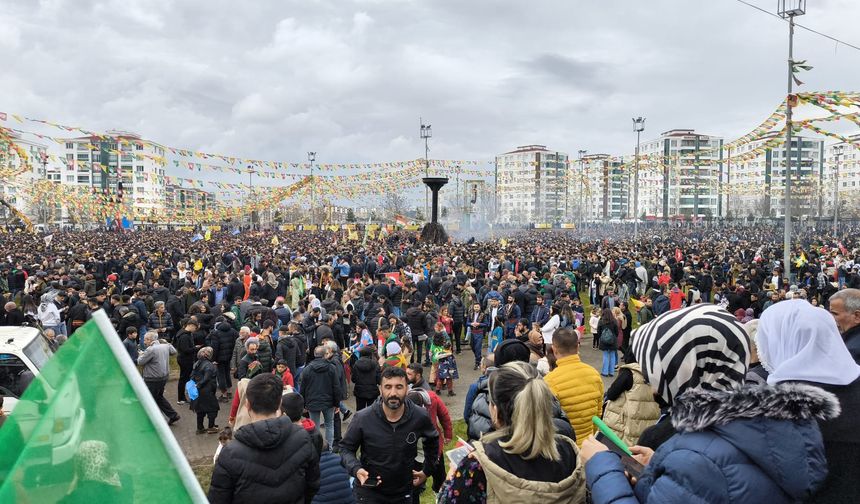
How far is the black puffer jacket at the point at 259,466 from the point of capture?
Result: 10.5 feet

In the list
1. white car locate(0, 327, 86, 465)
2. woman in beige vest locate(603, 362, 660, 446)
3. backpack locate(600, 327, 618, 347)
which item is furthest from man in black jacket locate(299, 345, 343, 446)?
white car locate(0, 327, 86, 465)

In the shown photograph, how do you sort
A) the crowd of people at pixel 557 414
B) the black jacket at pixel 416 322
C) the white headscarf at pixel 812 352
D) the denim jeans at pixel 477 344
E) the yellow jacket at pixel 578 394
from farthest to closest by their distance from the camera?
the denim jeans at pixel 477 344
the black jacket at pixel 416 322
the yellow jacket at pixel 578 394
the white headscarf at pixel 812 352
the crowd of people at pixel 557 414

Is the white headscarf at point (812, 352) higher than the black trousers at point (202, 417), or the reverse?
the white headscarf at point (812, 352)

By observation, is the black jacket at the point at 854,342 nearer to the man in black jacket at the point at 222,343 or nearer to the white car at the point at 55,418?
the white car at the point at 55,418

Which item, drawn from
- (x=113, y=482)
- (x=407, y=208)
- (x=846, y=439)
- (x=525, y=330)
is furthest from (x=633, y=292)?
(x=407, y=208)

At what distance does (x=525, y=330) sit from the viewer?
9523 mm

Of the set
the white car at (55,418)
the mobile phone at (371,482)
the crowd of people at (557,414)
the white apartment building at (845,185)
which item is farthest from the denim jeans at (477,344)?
the white apartment building at (845,185)

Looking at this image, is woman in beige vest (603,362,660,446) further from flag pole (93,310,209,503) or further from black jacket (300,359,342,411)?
black jacket (300,359,342,411)

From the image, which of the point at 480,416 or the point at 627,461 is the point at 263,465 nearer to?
the point at 480,416

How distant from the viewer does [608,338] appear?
35.1 feet

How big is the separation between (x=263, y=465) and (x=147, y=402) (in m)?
2.20

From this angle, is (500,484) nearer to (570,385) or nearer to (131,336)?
(570,385)

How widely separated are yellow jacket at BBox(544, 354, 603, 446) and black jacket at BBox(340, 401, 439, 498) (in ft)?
3.47

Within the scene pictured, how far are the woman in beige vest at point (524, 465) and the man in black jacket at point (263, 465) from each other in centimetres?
120
